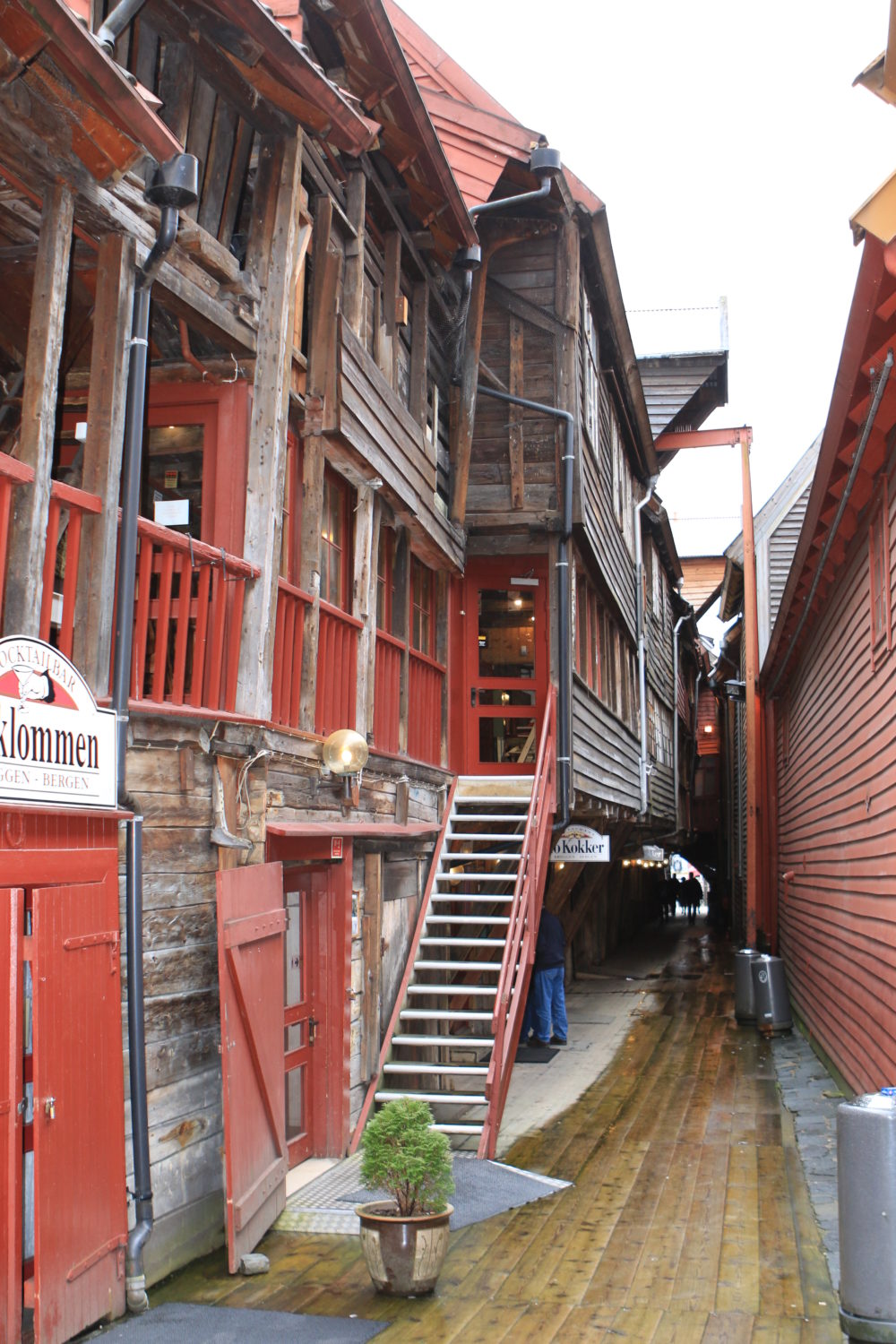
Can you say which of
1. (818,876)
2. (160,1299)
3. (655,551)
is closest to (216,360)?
(160,1299)

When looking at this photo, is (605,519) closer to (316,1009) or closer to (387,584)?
(387,584)

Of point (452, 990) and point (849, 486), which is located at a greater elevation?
point (849, 486)

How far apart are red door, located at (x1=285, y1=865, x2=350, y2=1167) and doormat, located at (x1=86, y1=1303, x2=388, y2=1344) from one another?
8.52 feet

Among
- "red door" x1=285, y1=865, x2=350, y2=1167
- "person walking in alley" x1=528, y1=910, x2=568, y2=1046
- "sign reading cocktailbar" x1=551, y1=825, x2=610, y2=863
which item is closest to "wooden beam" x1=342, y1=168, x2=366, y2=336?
"red door" x1=285, y1=865, x2=350, y2=1167

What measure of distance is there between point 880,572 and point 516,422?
5301mm

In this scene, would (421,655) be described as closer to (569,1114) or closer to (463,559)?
(463,559)

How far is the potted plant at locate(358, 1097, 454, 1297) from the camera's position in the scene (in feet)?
19.1

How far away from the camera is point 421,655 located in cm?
1152

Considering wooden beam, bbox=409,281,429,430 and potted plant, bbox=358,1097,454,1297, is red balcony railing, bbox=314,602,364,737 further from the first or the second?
potted plant, bbox=358,1097,454,1297

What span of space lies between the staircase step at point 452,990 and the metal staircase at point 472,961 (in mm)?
16

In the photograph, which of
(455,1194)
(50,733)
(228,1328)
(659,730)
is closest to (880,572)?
(455,1194)

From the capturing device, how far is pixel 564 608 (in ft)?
40.9

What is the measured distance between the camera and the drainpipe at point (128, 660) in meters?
5.55

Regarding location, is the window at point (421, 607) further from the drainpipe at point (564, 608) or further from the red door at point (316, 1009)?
the red door at point (316, 1009)
